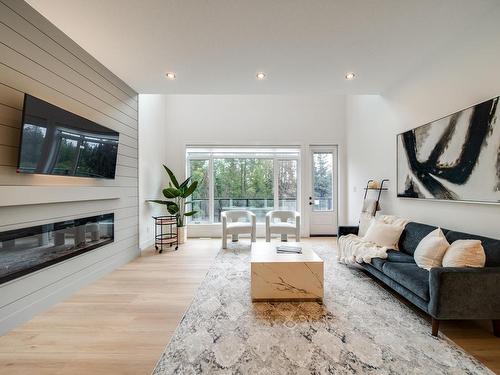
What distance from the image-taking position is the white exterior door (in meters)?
5.88

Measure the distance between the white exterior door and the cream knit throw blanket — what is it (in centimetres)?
204

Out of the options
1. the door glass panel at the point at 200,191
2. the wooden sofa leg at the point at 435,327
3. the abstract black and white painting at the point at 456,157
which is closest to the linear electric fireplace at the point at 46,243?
the door glass panel at the point at 200,191

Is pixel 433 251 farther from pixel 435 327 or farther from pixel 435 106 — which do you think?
pixel 435 106

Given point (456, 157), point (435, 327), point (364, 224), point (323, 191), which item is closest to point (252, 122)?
point (323, 191)

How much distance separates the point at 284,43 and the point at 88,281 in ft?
12.4

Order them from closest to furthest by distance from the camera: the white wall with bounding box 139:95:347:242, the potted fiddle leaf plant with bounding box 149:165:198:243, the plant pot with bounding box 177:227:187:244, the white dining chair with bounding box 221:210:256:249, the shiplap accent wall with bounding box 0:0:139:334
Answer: the shiplap accent wall with bounding box 0:0:139:334, the white dining chair with bounding box 221:210:256:249, the potted fiddle leaf plant with bounding box 149:165:198:243, the plant pot with bounding box 177:227:187:244, the white wall with bounding box 139:95:347:242

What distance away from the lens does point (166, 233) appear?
4996 mm

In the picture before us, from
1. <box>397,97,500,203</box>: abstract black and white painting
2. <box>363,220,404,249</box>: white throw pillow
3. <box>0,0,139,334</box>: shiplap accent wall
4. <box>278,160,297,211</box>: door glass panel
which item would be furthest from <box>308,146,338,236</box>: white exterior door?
<box>0,0,139,334</box>: shiplap accent wall

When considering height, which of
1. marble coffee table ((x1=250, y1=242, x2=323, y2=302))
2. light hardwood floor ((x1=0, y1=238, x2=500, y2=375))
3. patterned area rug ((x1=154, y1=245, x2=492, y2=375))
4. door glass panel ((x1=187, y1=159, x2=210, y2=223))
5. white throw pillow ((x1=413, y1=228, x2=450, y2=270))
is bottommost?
light hardwood floor ((x1=0, y1=238, x2=500, y2=375))

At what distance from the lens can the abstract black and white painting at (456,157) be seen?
2.23m

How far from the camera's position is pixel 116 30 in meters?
2.43

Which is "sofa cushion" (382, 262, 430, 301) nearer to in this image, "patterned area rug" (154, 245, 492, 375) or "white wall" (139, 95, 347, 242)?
"patterned area rug" (154, 245, 492, 375)

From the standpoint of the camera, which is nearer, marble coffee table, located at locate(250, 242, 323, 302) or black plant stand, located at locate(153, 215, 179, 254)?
marble coffee table, located at locate(250, 242, 323, 302)

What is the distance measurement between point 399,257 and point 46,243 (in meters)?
3.88
